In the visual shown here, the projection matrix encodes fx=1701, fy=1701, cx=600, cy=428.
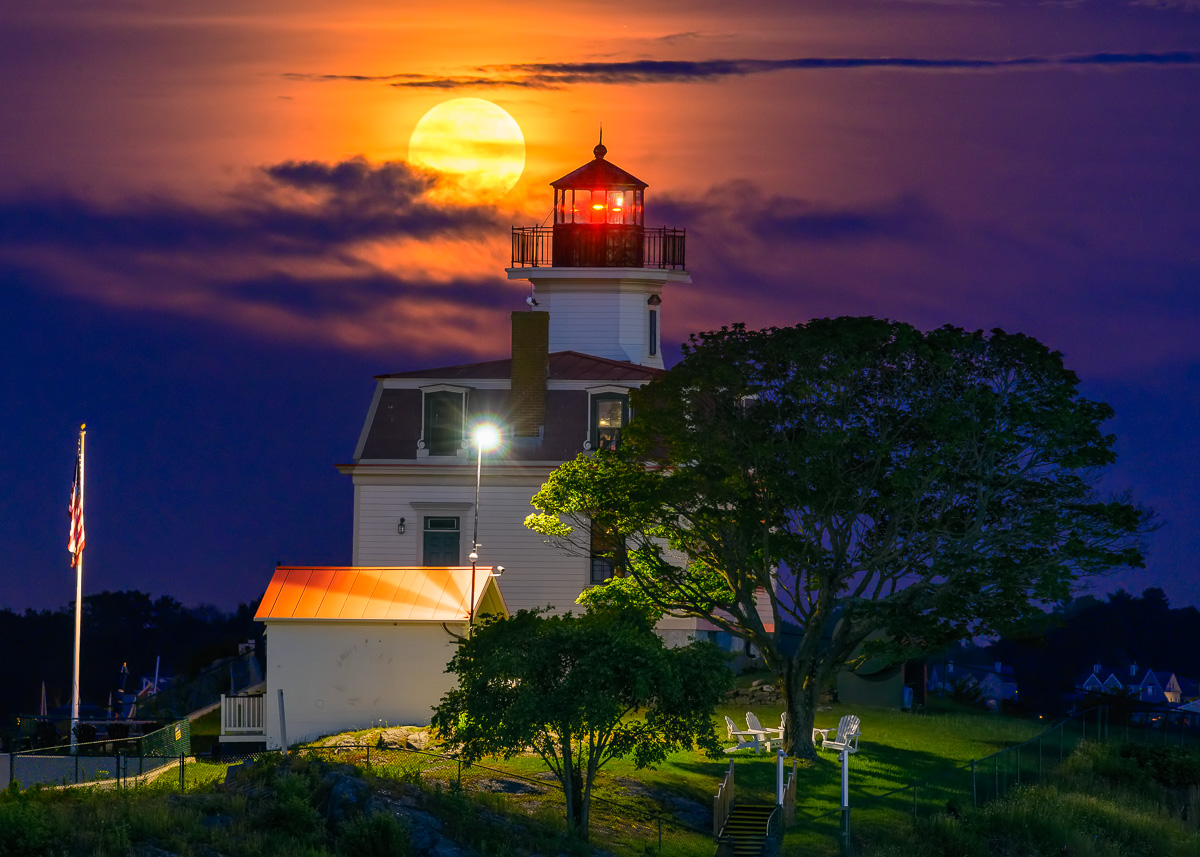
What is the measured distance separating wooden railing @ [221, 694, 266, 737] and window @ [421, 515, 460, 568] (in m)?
10.8

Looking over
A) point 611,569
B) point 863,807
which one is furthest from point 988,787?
point 611,569

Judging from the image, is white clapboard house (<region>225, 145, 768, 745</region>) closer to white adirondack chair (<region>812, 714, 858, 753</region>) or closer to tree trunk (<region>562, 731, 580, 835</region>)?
white adirondack chair (<region>812, 714, 858, 753</region>)

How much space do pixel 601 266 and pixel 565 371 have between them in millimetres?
7354

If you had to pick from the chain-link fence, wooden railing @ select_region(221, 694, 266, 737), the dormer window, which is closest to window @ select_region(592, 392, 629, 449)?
the dormer window

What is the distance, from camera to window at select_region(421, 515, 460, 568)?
1891 inches

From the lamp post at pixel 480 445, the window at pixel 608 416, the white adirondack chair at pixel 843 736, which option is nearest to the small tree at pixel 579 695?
the white adirondack chair at pixel 843 736

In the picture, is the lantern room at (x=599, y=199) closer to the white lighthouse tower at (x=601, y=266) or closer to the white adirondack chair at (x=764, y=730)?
the white lighthouse tower at (x=601, y=266)

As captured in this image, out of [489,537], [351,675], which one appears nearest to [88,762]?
[351,675]

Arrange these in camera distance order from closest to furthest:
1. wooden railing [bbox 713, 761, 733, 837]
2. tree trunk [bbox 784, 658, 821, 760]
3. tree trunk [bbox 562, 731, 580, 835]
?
tree trunk [bbox 562, 731, 580, 835]
wooden railing [bbox 713, 761, 733, 837]
tree trunk [bbox 784, 658, 821, 760]

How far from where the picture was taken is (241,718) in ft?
123

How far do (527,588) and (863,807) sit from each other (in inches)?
676

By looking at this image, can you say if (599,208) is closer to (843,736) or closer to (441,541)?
(441,541)

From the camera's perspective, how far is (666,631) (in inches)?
1866

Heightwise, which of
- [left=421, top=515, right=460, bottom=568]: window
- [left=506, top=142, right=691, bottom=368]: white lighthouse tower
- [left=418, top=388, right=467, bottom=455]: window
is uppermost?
[left=506, top=142, right=691, bottom=368]: white lighthouse tower
